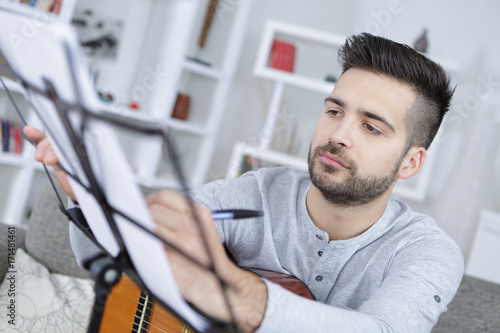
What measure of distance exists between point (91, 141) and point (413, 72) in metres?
0.94

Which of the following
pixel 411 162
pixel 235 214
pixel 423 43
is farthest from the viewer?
pixel 423 43

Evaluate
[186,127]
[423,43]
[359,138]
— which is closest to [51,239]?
[359,138]

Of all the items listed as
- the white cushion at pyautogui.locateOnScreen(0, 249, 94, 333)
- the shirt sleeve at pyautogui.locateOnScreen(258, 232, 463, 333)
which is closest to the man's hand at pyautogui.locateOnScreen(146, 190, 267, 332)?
the shirt sleeve at pyautogui.locateOnScreen(258, 232, 463, 333)

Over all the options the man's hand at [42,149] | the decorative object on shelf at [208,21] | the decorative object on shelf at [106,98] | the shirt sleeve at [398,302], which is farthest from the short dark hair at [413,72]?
the decorative object on shelf at [208,21]

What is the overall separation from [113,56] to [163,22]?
41 centimetres

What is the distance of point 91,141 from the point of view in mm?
548

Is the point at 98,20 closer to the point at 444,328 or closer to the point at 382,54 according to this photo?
the point at 382,54

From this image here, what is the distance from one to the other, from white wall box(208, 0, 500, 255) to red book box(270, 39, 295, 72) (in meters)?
0.24

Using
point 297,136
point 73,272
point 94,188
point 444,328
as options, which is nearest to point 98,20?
point 297,136

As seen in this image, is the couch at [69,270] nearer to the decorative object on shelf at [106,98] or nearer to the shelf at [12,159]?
the shelf at [12,159]

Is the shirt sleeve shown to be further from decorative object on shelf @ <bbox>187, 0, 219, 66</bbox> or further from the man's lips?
decorative object on shelf @ <bbox>187, 0, 219, 66</bbox>

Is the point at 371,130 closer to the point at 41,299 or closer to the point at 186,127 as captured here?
the point at 41,299

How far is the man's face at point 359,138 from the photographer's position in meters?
1.23

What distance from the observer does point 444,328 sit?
1497 millimetres
